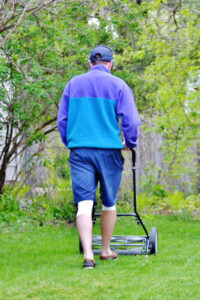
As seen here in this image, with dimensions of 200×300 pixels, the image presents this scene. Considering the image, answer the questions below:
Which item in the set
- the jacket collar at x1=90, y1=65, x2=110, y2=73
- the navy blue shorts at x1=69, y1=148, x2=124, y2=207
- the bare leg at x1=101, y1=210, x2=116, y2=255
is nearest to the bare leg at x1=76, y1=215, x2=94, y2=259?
the navy blue shorts at x1=69, y1=148, x2=124, y2=207

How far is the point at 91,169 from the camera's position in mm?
4441

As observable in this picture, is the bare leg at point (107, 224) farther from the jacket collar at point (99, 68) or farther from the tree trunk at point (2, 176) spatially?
the tree trunk at point (2, 176)

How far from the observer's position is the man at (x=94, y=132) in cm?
438

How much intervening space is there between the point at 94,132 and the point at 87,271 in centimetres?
115

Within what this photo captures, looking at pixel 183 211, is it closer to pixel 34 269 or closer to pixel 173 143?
pixel 173 143

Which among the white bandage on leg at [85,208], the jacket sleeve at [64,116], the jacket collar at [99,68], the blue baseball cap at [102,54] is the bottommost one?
the white bandage on leg at [85,208]

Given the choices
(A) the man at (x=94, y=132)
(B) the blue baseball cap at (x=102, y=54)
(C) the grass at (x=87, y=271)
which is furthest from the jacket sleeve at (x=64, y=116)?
(C) the grass at (x=87, y=271)

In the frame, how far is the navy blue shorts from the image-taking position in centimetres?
438

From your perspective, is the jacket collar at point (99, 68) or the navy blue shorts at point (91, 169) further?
the jacket collar at point (99, 68)

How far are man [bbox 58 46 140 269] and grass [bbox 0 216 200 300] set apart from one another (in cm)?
48

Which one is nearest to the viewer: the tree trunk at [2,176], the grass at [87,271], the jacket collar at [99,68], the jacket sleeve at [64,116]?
the grass at [87,271]

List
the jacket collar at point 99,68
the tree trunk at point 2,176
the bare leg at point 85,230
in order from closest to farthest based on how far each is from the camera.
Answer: the bare leg at point 85,230, the jacket collar at point 99,68, the tree trunk at point 2,176

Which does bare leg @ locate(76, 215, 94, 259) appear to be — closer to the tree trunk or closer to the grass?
the grass

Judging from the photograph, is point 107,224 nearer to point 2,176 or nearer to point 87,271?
point 87,271
